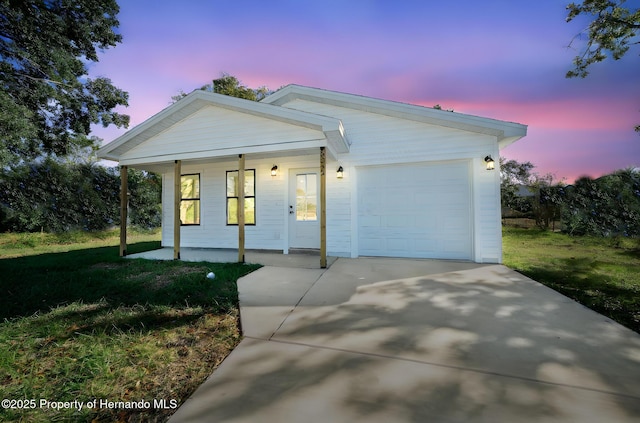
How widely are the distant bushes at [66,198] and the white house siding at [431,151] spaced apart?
11997 millimetres

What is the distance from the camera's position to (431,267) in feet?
15.8

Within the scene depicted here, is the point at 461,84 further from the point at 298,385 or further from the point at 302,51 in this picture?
the point at 298,385

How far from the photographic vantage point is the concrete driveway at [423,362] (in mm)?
1341

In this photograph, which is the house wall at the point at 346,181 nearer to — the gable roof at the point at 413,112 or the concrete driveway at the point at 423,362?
the gable roof at the point at 413,112

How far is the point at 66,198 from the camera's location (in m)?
11.2

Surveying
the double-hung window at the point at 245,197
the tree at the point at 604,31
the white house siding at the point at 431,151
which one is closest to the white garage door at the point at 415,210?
the white house siding at the point at 431,151

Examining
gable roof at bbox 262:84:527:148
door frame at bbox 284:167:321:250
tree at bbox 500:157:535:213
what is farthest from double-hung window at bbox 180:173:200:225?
tree at bbox 500:157:535:213

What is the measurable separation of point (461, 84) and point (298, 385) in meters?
9.23

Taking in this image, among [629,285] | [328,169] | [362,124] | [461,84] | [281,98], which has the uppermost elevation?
[461,84]

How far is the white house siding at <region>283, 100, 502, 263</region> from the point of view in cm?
522

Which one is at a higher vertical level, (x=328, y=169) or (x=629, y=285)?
(x=328, y=169)

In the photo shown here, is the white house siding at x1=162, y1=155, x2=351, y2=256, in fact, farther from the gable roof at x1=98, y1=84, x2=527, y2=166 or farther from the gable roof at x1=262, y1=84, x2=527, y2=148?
the gable roof at x1=262, y1=84, x2=527, y2=148

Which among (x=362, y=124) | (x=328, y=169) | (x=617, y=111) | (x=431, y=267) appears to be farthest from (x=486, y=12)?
(x=431, y=267)

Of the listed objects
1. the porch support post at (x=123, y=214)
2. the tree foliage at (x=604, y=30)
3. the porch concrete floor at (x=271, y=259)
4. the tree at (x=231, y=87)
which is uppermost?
the tree at (x=231, y=87)
